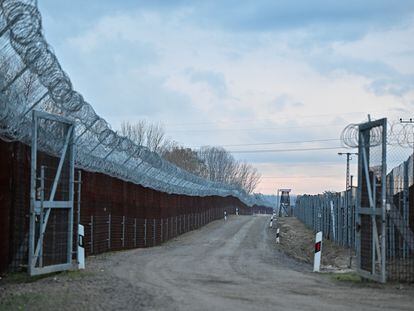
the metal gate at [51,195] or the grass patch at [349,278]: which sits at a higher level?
the metal gate at [51,195]

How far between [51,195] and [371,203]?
19.5 ft

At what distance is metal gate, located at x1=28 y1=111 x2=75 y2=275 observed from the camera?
11.4m

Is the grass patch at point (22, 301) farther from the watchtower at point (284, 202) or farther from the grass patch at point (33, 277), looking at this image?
the watchtower at point (284, 202)

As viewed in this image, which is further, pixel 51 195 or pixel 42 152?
pixel 42 152

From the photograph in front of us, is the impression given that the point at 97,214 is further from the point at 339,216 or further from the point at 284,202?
the point at 284,202

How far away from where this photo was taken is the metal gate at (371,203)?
12.1 m

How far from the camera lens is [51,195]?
1207 centimetres

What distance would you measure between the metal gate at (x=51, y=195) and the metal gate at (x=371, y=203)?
5706 mm

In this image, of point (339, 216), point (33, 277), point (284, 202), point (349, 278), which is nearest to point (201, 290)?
point (33, 277)

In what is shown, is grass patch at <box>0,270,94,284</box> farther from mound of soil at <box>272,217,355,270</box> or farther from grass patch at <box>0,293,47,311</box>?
mound of soil at <box>272,217,355,270</box>

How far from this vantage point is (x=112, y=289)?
11227mm

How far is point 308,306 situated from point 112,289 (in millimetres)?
3464

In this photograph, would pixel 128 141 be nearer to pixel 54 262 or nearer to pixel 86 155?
pixel 86 155

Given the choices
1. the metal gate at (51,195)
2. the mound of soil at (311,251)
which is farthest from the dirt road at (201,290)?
the mound of soil at (311,251)
